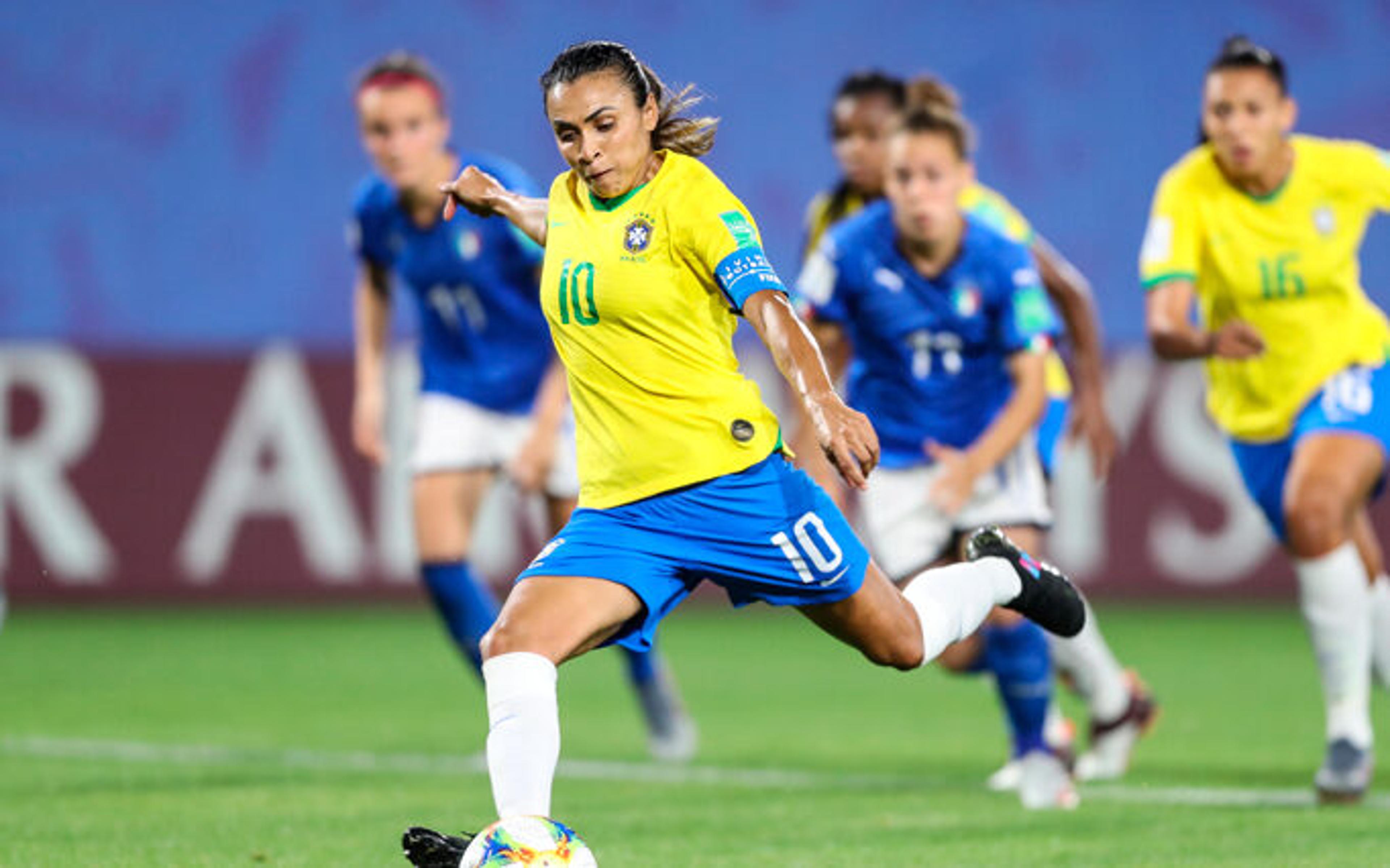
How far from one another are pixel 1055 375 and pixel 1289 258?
1258 mm

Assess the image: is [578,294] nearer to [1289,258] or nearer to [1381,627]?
[1289,258]

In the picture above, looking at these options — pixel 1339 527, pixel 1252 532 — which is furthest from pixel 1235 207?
pixel 1252 532

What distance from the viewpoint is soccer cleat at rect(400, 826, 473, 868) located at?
5.28 m

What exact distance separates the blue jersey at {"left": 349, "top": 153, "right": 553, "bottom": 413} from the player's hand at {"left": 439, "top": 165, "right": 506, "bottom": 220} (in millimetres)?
2055

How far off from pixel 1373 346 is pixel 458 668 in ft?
18.1

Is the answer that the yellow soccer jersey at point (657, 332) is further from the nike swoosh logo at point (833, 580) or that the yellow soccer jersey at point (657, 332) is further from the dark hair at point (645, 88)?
the nike swoosh logo at point (833, 580)

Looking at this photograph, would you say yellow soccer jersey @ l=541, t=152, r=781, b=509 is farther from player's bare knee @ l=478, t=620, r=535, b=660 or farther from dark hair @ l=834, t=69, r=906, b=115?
dark hair @ l=834, t=69, r=906, b=115

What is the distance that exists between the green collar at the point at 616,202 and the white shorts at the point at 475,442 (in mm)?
2932

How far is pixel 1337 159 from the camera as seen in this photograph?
25.2 feet

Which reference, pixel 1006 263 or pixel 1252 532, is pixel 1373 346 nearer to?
pixel 1006 263

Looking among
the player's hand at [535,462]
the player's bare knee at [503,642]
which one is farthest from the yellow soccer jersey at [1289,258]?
the player's bare knee at [503,642]

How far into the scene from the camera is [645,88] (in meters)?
5.48

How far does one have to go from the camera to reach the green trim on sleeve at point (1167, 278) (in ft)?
25.1

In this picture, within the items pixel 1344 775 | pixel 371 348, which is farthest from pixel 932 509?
pixel 371 348
